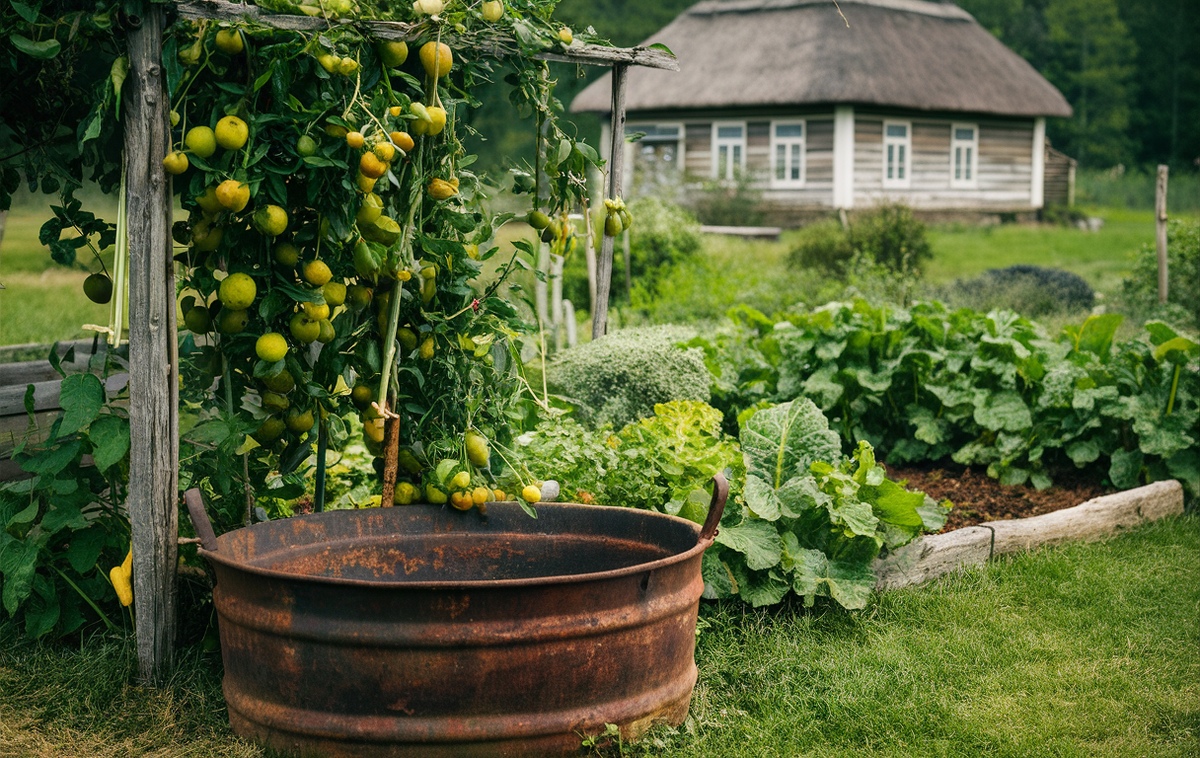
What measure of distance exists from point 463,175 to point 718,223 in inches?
606

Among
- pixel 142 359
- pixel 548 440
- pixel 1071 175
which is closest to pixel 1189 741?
pixel 548 440

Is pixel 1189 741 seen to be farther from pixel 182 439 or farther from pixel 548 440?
pixel 182 439

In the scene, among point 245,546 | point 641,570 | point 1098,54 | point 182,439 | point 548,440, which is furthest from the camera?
point 1098,54

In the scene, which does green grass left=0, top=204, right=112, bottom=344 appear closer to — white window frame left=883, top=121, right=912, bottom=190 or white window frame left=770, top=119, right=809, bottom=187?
white window frame left=770, top=119, right=809, bottom=187

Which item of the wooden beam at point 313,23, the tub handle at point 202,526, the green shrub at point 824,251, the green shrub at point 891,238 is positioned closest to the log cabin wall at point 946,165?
the green shrub at point 891,238

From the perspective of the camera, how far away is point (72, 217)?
9.09 ft

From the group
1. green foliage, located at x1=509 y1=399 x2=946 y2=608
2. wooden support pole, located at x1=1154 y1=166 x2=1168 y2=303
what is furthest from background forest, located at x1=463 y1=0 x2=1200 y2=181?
green foliage, located at x1=509 y1=399 x2=946 y2=608

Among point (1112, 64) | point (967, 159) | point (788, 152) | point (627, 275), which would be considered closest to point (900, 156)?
point (967, 159)

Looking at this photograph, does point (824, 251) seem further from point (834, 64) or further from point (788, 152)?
point (834, 64)

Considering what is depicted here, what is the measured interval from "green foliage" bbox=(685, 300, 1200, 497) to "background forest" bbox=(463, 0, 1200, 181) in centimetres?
2962

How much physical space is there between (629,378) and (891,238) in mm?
7152

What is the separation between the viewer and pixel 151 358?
268 centimetres

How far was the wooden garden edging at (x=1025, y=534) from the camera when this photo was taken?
3676 millimetres

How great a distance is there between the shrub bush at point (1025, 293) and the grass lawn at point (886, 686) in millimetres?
5865
